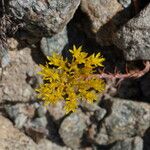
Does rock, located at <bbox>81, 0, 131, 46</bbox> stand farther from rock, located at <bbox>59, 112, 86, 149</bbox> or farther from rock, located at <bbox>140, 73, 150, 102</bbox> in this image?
rock, located at <bbox>59, 112, 86, 149</bbox>

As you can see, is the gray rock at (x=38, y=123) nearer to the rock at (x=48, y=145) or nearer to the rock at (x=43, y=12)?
the rock at (x=48, y=145)

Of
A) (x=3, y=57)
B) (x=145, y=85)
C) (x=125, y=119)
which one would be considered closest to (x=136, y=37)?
(x=145, y=85)

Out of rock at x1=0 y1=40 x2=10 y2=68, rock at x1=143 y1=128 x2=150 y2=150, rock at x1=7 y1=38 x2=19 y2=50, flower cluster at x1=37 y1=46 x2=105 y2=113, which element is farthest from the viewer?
rock at x1=143 y1=128 x2=150 y2=150

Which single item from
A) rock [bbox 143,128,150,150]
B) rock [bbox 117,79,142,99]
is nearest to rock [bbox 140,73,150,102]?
rock [bbox 117,79,142,99]

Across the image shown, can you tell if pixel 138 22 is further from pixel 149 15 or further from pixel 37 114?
pixel 37 114

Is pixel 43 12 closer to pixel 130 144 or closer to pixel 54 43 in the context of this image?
pixel 54 43

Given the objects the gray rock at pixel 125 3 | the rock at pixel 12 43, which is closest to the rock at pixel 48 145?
the rock at pixel 12 43
